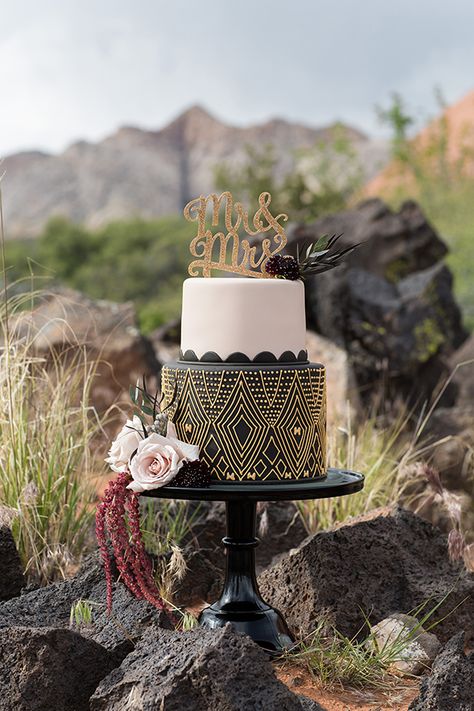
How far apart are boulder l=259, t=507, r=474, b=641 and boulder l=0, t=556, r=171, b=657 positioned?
1.90 ft

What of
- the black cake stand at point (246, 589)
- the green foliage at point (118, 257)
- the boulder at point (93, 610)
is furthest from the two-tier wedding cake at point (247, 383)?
the green foliage at point (118, 257)

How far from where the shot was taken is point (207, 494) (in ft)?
10.5

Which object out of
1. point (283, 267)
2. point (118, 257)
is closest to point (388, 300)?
point (283, 267)

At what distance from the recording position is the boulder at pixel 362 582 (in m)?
3.72

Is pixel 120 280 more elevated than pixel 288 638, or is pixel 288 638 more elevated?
pixel 120 280

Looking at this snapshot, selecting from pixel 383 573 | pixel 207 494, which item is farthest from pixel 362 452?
pixel 207 494

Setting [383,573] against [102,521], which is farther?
[383,573]

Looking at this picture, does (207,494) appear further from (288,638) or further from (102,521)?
(288,638)

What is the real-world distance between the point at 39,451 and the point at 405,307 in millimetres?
4615

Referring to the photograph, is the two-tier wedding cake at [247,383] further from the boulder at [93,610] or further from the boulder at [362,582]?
the boulder at [93,610]

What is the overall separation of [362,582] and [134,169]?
54893 mm

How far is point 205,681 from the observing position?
9.04ft

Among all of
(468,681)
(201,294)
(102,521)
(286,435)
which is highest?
(201,294)

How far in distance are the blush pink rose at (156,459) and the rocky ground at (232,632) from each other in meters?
0.47
